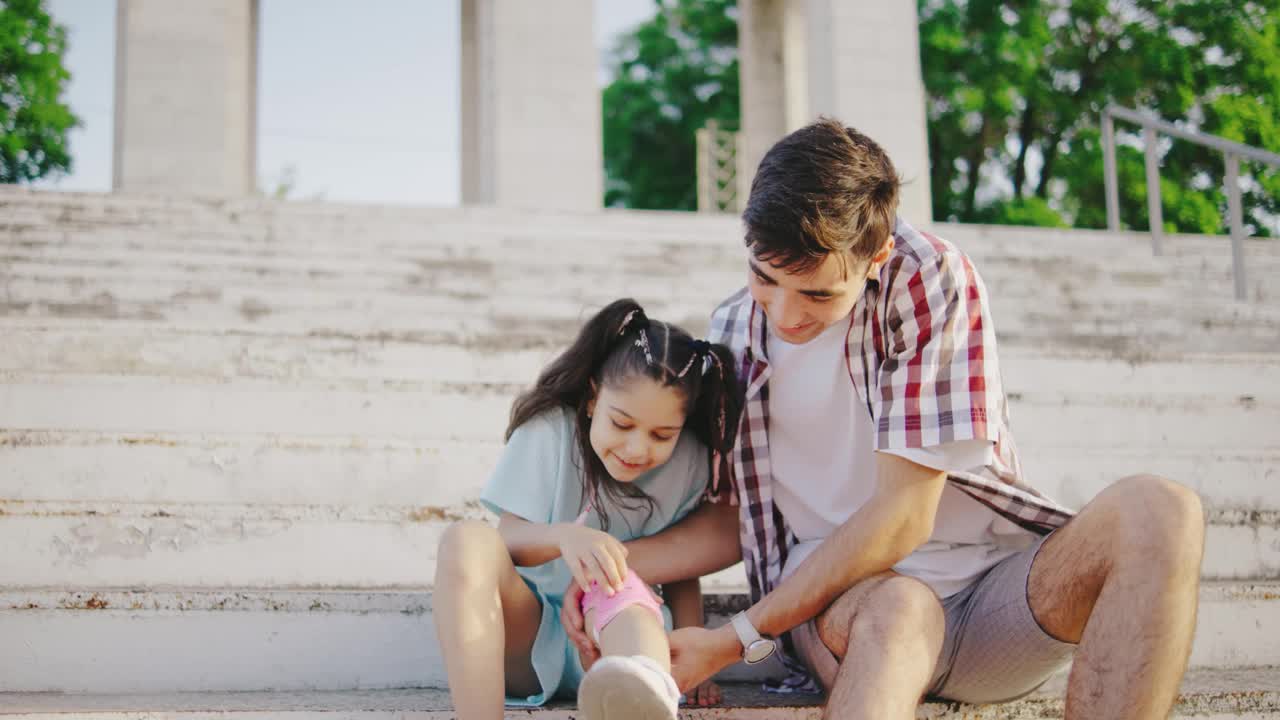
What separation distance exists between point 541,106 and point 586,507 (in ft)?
25.6

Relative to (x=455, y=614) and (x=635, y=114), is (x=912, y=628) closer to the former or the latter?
(x=455, y=614)

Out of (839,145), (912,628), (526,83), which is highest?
(526,83)

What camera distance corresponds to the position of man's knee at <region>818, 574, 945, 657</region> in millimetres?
1717

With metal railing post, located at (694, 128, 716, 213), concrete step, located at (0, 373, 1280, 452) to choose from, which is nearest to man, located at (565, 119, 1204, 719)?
concrete step, located at (0, 373, 1280, 452)

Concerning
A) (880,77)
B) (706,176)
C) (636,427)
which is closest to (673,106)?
(706,176)

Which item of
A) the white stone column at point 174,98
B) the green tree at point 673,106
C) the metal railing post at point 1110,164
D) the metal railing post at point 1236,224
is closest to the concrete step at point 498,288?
the metal railing post at point 1236,224

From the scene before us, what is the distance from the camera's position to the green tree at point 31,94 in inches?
635

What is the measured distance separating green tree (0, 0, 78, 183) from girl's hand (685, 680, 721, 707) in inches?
670

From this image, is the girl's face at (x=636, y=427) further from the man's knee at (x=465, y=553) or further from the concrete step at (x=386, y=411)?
the concrete step at (x=386, y=411)

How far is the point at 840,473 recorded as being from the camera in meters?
2.05

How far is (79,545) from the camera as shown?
231 centimetres

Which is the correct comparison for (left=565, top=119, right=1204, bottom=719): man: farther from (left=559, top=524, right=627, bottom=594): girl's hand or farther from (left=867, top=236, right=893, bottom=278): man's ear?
(left=559, top=524, right=627, bottom=594): girl's hand

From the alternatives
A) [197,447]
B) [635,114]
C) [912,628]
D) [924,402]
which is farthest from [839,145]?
[635,114]

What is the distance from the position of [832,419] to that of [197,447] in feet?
5.10
